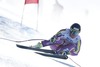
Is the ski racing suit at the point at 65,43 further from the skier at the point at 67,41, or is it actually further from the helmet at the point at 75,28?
the helmet at the point at 75,28

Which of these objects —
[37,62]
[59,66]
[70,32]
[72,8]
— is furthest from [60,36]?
[72,8]

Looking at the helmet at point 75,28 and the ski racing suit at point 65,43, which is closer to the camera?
the helmet at point 75,28

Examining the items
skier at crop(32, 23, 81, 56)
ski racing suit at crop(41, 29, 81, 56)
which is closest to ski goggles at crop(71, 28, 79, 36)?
skier at crop(32, 23, 81, 56)

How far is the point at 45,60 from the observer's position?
302 inches

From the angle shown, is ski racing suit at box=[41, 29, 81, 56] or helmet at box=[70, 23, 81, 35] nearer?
helmet at box=[70, 23, 81, 35]

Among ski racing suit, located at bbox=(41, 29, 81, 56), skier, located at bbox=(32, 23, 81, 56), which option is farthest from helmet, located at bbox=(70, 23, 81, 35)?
ski racing suit, located at bbox=(41, 29, 81, 56)

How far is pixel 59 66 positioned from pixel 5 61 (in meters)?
1.86

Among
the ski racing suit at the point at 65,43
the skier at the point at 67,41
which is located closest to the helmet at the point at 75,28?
the skier at the point at 67,41

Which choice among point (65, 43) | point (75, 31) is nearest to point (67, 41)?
point (65, 43)

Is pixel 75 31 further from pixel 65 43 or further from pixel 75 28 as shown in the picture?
pixel 65 43

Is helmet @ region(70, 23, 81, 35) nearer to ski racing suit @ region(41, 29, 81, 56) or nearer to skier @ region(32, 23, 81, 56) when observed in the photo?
skier @ region(32, 23, 81, 56)

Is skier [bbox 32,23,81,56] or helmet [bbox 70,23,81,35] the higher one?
helmet [bbox 70,23,81,35]

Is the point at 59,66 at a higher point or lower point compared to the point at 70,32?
lower

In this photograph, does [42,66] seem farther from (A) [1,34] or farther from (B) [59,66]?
(A) [1,34]
